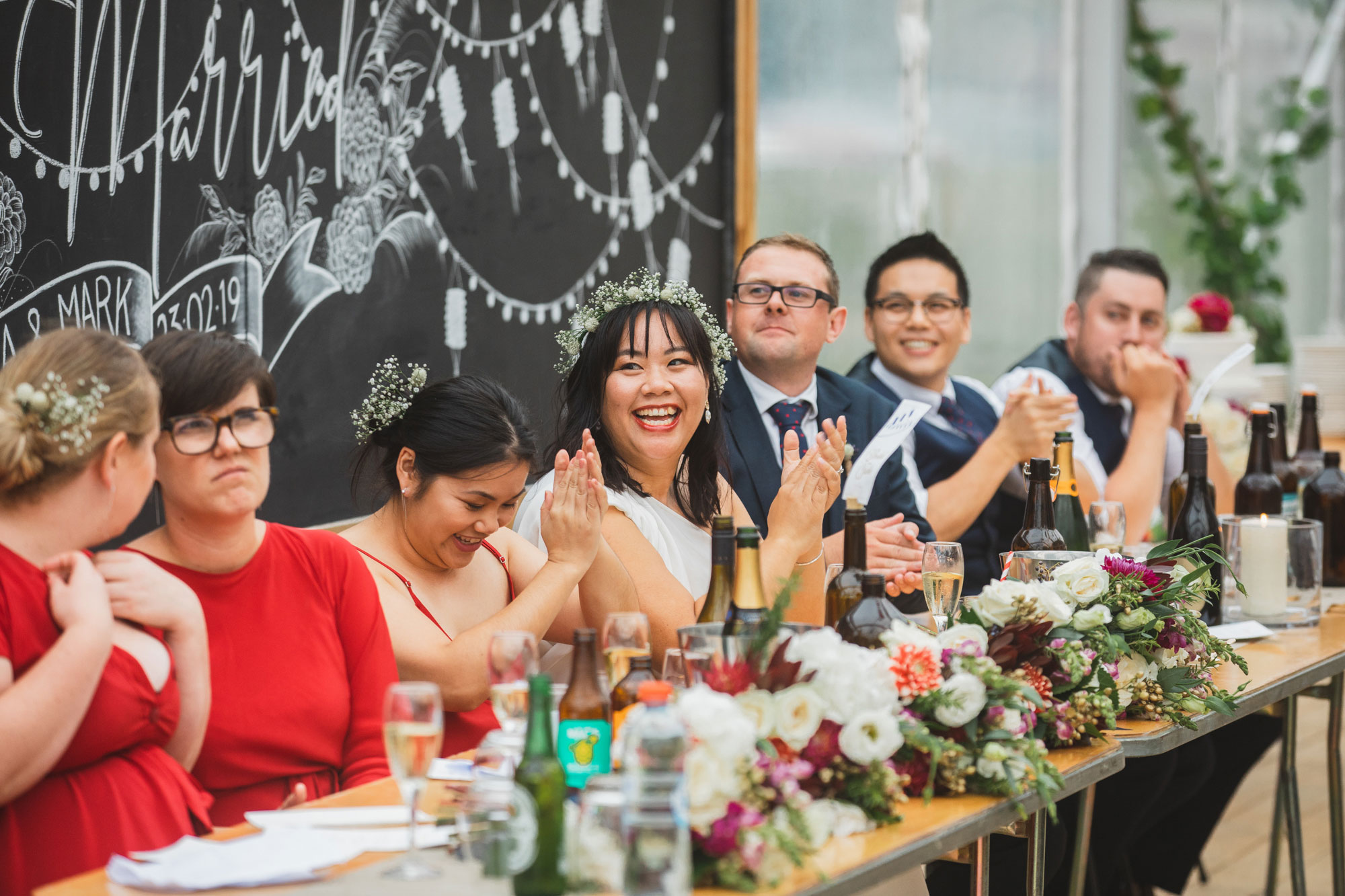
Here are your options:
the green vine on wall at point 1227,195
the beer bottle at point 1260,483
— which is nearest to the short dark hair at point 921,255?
the beer bottle at point 1260,483

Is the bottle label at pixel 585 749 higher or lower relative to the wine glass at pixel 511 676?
lower

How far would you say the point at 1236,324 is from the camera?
5539 millimetres

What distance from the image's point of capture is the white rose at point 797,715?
1466mm

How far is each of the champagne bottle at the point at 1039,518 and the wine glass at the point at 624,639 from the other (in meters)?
0.98

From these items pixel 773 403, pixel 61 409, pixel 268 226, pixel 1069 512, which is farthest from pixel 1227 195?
pixel 61 409

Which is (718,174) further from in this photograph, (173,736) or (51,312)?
(173,736)

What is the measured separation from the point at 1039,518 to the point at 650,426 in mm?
735

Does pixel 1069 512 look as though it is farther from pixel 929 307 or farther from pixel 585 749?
pixel 585 749

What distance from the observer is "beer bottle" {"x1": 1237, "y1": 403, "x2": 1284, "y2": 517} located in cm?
306

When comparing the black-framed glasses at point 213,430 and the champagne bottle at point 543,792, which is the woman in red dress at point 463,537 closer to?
the black-framed glasses at point 213,430

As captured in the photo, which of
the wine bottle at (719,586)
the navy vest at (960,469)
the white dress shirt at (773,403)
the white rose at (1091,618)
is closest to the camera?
the wine bottle at (719,586)

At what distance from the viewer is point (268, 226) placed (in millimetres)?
2742

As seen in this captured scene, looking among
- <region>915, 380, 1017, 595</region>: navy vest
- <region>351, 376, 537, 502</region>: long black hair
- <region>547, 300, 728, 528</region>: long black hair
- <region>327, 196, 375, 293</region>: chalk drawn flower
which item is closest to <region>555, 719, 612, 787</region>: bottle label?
<region>351, 376, 537, 502</region>: long black hair

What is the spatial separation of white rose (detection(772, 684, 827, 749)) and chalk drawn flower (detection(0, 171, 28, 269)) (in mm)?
1567
